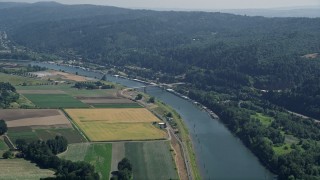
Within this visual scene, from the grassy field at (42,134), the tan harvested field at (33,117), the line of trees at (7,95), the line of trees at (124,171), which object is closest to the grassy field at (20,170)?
the line of trees at (124,171)

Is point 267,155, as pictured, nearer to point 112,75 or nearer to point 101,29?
point 112,75

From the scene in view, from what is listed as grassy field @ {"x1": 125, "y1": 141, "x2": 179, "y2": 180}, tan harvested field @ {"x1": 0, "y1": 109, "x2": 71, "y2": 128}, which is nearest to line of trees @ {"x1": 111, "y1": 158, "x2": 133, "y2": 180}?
grassy field @ {"x1": 125, "y1": 141, "x2": 179, "y2": 180}

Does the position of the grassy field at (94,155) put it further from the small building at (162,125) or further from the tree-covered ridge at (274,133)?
the tree-covered ridge at (274,133)

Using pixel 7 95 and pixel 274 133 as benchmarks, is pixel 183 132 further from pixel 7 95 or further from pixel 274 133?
pixel 7 95

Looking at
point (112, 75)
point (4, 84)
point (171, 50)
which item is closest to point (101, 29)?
point (171, 50)

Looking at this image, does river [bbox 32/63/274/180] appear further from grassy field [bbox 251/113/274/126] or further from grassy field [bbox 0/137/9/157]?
grassy field [bbox 0/137/9/157]

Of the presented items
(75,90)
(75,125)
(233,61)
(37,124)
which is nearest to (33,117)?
(37,124)

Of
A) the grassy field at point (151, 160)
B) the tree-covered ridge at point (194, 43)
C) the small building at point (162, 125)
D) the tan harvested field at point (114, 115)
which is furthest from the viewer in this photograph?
the tree-covered ridge at point (194, 43)
